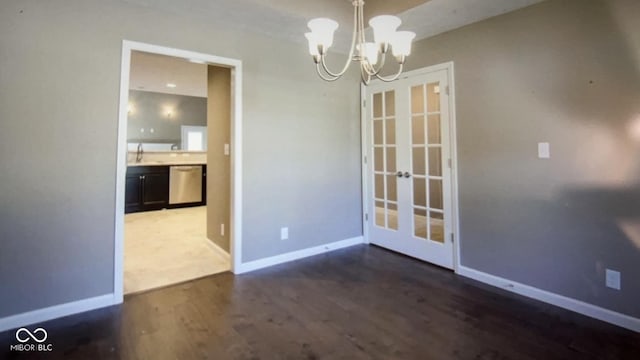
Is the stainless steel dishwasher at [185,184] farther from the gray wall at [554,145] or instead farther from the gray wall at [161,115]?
the gray wall at [554,145]

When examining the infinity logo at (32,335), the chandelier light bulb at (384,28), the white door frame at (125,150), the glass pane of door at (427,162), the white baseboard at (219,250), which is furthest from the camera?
the white baseboard at (219,250)

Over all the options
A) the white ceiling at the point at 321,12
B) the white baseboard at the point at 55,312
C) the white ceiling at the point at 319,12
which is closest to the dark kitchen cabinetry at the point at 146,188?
the white ceiling at the point at 321,12

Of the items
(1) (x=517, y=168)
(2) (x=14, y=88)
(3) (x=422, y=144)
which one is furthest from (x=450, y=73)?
(2) (x=14, y=88)

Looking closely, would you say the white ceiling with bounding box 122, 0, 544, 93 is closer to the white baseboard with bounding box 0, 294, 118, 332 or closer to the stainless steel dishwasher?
the white baseboard with bounding box 0, 294, 118, 332

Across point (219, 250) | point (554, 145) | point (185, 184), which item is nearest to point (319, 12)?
point (554, 145)

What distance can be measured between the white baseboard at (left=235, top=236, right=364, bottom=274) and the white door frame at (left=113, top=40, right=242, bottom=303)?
0.35 feet

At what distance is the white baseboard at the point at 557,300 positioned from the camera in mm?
2240

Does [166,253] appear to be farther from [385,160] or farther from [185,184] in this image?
[185,184]

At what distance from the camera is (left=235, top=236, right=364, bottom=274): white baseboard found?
10.9 feet

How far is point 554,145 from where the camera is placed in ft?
8.34

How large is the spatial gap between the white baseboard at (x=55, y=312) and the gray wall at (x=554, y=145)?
3132 millimetres

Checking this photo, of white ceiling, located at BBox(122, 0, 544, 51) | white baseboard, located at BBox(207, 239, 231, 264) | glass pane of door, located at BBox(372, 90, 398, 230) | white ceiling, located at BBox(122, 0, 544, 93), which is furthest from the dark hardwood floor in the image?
white ceiling, located at BBox(122, 0, 544, 51)

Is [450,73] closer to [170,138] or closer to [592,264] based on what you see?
[592,264]
